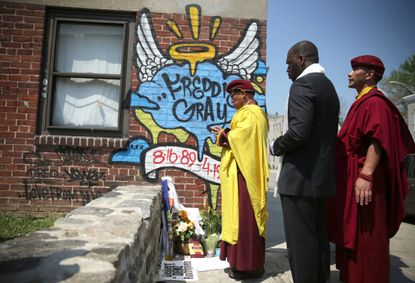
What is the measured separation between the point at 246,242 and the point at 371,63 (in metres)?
1.91

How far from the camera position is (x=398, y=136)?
2.39 metres

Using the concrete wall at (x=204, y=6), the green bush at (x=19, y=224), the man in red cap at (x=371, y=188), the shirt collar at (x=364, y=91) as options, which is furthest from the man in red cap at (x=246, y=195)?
the green bush at (x=19, y=224)

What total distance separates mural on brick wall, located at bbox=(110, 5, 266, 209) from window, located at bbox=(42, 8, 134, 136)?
300 mm

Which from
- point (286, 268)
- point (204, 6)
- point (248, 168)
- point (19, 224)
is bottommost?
point (286, 268)

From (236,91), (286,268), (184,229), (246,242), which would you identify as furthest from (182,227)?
(236,91)

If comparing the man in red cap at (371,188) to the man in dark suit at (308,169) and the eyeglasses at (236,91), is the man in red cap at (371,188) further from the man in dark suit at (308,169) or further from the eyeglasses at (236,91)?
the eyeglasses at (236,91)

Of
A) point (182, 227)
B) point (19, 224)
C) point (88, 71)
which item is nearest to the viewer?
point (182, 227)

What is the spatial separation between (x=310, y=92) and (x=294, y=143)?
41 cm

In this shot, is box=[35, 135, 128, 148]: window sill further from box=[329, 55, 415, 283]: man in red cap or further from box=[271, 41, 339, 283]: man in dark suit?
box=[329, 55, 415, 283]: man in red cap

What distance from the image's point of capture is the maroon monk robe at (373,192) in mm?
2312

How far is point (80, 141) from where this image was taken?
425 centimetres

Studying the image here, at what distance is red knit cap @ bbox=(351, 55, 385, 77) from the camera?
2566 millimetres

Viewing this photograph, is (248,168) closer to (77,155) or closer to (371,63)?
(371,63)

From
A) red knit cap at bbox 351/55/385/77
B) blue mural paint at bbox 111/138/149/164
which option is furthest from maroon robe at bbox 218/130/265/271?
blue mural paint at bbox 111/138/149/164
